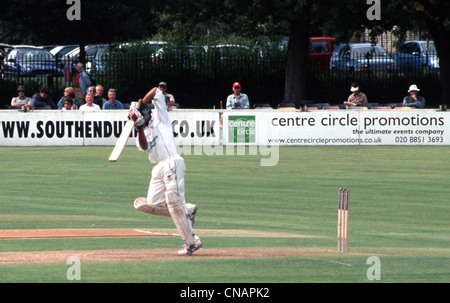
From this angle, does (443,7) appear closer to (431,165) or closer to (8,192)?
(431,165)

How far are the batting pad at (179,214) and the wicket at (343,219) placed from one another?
5.58 ft

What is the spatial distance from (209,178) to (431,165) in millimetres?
5806

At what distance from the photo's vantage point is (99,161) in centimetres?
2422

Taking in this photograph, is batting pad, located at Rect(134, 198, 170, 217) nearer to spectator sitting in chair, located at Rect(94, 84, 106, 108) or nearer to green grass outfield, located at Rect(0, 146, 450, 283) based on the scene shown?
green grass outfield, located at Rect(0, 146, 450, 283)

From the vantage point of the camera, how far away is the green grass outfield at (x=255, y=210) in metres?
10.4

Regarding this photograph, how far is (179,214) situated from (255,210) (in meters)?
5.11

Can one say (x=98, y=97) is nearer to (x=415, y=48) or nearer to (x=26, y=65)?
(x=26, y=65)

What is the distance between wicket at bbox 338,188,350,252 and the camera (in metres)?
10.8

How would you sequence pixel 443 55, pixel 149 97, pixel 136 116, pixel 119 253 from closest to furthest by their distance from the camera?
pixel 136 116 < pixel 149 97 < pixel 119 253 < pixel 443 55

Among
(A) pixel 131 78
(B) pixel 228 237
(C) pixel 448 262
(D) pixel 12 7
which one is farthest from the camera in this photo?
(D) pixel 12 7

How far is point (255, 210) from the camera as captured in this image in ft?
53.0

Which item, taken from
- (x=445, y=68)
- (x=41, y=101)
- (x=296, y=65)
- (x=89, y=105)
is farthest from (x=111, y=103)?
(x=445, y=68)

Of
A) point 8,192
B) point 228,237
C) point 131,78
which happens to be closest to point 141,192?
point 8,192

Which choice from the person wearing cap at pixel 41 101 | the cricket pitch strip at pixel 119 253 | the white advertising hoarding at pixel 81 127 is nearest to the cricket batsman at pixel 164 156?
the cricket pitch strip at pixel 119 253
